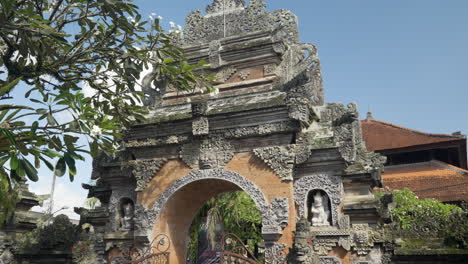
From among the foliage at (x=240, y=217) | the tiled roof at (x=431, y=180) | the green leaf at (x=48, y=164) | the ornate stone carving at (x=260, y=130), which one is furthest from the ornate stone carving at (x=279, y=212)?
the tiled roof at (x=431, y=180)

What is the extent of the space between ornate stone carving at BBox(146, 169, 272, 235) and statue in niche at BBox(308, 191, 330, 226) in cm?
82

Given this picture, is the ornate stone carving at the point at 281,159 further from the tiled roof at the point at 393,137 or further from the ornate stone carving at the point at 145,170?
the tiled roof at the point at 393,137

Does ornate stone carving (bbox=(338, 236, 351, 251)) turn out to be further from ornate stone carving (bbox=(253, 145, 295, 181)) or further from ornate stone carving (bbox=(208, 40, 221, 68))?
ornate stone carving (bbox=(208, 40, 221, 68))

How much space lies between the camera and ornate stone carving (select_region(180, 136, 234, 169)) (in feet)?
27.5

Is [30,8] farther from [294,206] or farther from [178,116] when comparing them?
[294,206]

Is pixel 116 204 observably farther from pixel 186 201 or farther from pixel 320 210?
pixel 320 210

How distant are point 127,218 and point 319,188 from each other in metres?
4.18

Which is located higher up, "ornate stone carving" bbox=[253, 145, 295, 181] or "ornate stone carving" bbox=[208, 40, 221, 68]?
"ornate stone carving" bbox=[208, 40, 221, 68]

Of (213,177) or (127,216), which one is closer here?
(213,177)

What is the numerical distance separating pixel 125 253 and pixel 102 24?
4715mm

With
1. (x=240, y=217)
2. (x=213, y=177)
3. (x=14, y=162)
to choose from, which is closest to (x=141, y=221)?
(x=213, y=177)

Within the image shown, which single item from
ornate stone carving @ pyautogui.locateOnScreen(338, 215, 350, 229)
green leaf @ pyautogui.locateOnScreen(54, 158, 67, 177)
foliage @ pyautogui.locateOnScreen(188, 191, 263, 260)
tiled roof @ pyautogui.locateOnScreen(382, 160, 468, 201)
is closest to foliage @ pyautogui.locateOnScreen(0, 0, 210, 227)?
green leaf @ pyautogui.locateOnScreen(54, 158, 67, 177)

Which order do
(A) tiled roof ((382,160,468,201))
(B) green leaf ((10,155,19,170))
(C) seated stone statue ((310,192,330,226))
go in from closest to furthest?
1. (B) green leaf ((10,155,19,170))
2. (C) seated stone statue ((310,192,330,226))
3. (A) tiled roof ((382,160,468,201))

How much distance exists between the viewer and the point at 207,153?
28.0 ft
